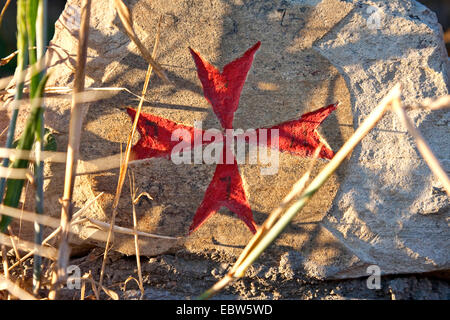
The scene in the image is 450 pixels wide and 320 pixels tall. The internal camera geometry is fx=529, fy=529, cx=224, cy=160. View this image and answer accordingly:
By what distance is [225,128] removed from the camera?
1.20 metres

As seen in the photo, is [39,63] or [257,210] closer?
[39,63]

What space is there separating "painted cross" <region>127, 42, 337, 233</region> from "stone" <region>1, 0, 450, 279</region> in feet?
0.05

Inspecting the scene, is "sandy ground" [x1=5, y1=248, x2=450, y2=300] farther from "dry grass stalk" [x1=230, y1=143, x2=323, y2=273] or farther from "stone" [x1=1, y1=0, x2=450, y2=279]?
"dry grass stalk" [x1=230, y1=143, x2=323, y2=273]

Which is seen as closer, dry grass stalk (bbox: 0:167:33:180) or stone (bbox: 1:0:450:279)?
dry grass stalk (bbox: 0:167:33:180)

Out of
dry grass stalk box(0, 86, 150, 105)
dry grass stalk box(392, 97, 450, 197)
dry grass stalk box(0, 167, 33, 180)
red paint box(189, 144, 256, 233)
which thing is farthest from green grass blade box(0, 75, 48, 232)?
dry grass stalk box(392, 97, 450, 197)

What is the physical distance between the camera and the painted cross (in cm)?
119

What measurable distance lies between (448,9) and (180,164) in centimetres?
192

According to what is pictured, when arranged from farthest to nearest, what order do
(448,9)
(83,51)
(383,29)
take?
(448,9) → (383,29) → (83,51)

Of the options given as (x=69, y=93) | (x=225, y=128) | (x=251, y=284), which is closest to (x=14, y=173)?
(x=69, y=93)

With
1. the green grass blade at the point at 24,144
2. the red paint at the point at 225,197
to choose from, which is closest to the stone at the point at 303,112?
the red paint at the point at 225,197

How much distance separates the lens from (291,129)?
46.8 inches

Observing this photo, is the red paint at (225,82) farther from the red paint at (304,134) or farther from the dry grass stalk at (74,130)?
the dry grass stalk at (74,130)

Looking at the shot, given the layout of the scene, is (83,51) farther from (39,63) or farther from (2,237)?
(2,237)
